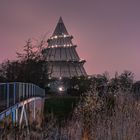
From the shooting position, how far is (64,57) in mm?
78562

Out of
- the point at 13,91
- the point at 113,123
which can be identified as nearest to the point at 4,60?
the point at 13,91

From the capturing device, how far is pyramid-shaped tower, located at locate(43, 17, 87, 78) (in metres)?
76.1

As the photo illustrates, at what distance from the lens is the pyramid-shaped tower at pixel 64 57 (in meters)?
76.1

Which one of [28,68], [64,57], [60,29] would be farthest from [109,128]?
Answer: [60,29]

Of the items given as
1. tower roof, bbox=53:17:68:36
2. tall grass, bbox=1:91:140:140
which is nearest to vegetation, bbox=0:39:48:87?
tall grass, bbox=1:91:140:140

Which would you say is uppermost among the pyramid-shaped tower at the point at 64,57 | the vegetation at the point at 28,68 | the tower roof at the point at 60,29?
the tower roof at the point at 60,29

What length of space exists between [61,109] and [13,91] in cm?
2166

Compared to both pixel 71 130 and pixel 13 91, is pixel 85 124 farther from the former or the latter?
pixel 13 91

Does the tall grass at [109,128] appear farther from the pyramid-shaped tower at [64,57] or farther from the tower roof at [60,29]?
the tower roof at [60,29]

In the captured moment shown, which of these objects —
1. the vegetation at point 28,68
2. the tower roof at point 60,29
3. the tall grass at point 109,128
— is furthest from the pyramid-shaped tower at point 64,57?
the tall grass at point 109,128

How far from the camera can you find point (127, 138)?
686 cm

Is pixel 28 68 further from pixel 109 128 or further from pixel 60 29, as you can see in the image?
pixel 60 29

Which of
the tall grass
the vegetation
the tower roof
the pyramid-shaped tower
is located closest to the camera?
the tall grass

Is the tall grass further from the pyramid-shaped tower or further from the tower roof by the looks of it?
the tower roof
